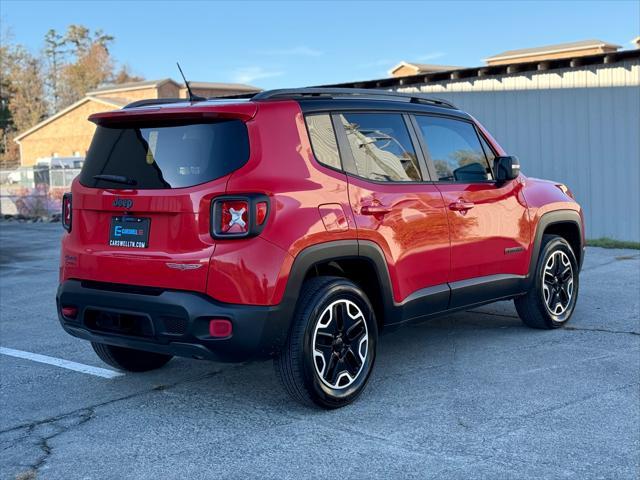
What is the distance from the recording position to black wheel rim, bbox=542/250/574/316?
6859mm

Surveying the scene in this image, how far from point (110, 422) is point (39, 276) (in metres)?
7.19

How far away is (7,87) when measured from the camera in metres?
69.6

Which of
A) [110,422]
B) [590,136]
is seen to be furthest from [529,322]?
[590,136]

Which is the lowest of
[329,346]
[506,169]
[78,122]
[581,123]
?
→ [329,346]

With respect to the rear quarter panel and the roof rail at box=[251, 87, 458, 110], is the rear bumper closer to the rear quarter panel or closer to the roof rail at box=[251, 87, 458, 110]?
the rear quarter panel

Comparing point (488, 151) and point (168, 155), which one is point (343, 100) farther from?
point (488, 151)

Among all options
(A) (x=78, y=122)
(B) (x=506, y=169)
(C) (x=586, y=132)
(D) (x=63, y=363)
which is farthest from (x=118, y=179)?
→ (A) (x=78, y=122)

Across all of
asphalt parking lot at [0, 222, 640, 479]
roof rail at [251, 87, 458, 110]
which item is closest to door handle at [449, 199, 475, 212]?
roof rail at [251, 87, 458, 110]

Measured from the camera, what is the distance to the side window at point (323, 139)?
490 centimetres

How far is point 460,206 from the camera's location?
579 centimetres

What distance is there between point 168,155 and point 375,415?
1.95 metres

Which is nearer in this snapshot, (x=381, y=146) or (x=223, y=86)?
(x=381, y=146)

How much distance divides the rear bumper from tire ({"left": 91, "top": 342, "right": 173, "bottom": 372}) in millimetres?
917

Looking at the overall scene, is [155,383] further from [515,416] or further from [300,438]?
[515,416]
